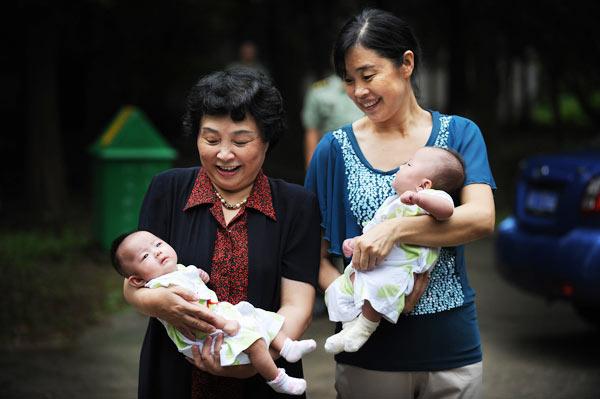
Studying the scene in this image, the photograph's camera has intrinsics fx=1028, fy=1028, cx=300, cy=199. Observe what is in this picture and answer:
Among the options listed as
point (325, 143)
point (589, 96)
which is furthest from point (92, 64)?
point (325, 143)

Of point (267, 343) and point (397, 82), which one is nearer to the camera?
point (267, 343)

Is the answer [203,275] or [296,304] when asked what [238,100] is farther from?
[296,304]

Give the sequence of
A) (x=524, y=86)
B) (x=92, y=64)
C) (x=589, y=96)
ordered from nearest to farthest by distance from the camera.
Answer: (x=92, y=64), (x=589, y=96), (x=524, y=86)

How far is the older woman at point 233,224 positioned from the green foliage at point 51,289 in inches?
174

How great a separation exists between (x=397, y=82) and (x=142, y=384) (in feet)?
4.12

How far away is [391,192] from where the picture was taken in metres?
3.27

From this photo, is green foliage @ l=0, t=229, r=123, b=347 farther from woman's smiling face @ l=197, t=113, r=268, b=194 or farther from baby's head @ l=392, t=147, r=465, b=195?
baby's head @ l=392, t=147, r=465, b=195

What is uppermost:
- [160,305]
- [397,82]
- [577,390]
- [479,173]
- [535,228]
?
[397,82]

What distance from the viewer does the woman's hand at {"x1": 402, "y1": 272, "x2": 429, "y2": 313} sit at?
10.4ft

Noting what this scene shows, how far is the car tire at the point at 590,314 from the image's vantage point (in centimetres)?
756

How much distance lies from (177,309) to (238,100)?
653 millimetres

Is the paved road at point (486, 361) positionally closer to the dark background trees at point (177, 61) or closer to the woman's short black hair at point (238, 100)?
the woman's short black hair at point (238, 100)

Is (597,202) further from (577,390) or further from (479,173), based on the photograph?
(479,173)

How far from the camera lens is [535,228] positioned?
6.86 m
